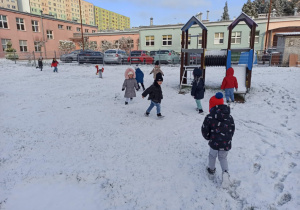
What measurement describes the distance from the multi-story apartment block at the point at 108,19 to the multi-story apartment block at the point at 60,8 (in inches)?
231

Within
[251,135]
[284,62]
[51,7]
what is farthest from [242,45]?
[51,7]

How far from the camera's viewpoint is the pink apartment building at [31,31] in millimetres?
29484

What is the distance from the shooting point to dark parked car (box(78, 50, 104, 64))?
22.0 m

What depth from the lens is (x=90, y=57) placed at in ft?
72.6

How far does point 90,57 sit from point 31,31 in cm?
1817

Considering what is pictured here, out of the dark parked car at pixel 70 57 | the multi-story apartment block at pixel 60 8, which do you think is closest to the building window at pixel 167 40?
the dark parked car at pixel 70 57

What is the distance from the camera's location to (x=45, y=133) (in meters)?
5.38

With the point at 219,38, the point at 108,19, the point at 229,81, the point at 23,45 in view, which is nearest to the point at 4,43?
the point at 23,45

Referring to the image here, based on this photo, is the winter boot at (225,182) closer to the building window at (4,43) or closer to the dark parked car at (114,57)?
the dark parked car at (114,57)

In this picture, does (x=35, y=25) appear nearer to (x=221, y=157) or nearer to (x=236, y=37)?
(x=236, y=37)

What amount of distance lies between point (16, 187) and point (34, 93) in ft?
24.3

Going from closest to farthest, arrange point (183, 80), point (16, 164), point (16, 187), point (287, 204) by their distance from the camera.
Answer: point (287, 204)
point (16, 187)
point (16, 164)
point (183, 80)

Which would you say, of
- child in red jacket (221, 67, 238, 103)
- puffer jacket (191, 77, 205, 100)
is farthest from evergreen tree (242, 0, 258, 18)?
puffer jacket (191, 77, 205, 100)

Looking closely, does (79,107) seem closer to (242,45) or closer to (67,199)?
(67,199)
